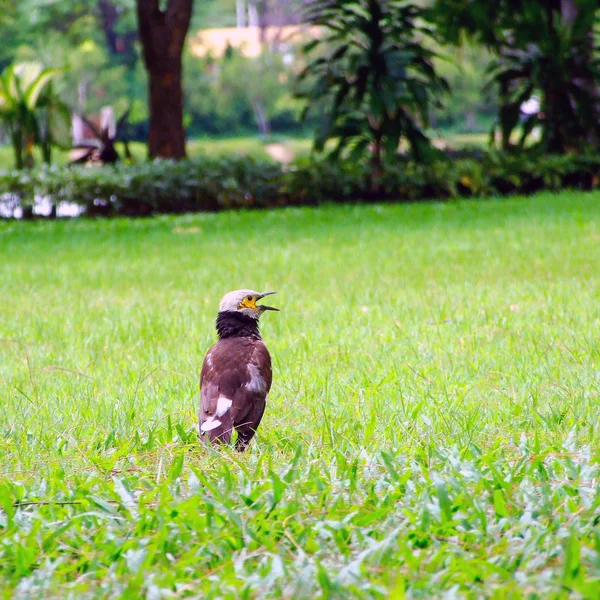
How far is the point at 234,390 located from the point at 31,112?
51.6 ft

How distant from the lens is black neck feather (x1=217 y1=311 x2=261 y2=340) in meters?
3.89

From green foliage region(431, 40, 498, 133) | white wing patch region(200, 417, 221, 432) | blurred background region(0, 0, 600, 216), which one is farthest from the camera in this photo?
green foliage region(431, 40, 498, 133)

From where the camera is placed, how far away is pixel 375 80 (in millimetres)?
16266

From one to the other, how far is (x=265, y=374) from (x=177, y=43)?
1422 cm

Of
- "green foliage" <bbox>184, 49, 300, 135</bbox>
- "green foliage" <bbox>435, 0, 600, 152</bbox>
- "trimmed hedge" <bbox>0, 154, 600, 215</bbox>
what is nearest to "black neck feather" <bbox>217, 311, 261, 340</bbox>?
"trimmed hedge" <bbox>0, 154, 600, 215</bbox>

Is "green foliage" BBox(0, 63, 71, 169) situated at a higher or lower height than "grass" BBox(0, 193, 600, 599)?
higher

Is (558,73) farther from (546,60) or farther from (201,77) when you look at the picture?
(201,77)

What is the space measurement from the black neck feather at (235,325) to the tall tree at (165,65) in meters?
13.6

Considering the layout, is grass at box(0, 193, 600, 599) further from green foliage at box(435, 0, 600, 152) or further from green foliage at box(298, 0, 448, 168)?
green foliage at box(435, 0, 600, 152)

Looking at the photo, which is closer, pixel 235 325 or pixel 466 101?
pixel 235 325

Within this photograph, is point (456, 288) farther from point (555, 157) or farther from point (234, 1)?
point (234, 1)

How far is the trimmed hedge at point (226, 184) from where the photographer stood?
15438mm

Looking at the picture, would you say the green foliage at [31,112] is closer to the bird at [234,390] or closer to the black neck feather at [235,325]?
the black neck feather at [235,325]

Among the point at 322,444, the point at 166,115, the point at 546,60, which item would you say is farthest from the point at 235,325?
the point at 546,60
